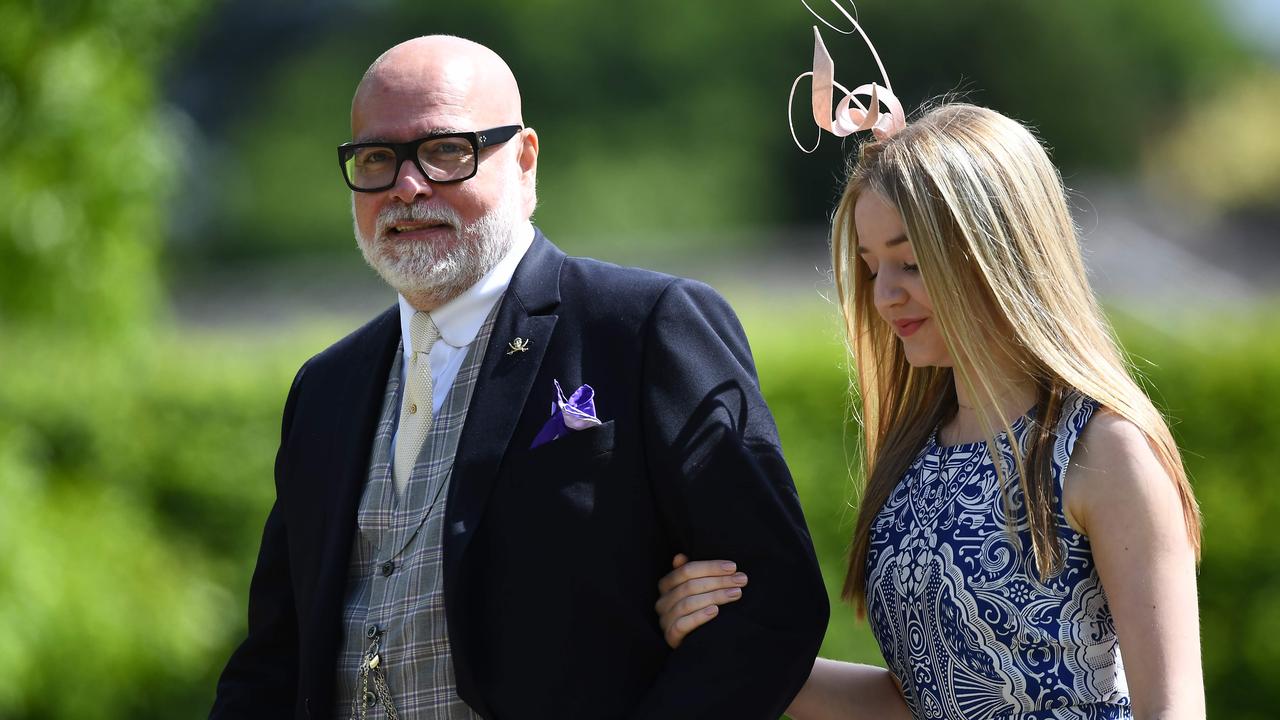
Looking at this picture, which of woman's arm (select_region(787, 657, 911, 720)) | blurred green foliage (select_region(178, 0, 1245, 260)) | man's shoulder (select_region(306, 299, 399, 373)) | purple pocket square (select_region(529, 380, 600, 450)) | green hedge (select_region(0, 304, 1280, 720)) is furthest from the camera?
blurred green foliage (select_region(178, 0, 1245, 260))

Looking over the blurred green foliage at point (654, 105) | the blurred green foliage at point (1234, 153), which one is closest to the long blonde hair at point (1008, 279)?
the blurred green foliage at point (1234, 153)

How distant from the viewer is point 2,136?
14.6ft

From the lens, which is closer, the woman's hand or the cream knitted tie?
the woman's hand

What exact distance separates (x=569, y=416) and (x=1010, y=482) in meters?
0.72

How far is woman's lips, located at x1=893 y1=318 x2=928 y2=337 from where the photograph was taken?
2373 mm

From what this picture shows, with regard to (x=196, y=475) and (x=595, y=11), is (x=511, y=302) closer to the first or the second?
(x=196, y=475)

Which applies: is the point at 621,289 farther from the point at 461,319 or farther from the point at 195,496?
the point at 195,496

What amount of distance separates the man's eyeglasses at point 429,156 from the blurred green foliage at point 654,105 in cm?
3206

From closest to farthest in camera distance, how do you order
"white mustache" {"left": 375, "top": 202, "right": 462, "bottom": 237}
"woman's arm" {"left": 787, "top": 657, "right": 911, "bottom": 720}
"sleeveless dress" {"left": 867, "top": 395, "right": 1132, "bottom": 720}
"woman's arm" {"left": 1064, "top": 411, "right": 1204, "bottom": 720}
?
"woman's arm" {"left": 1064, "top": 411, "right": 1204, "bottom": 720}
"sleeveless dress" {"left": 867, "top": 395, "right": 1132, "bottom": 720}
"white mustache" {"left": 375, "top": 202, "right": 462, "bottom": 237}
"woman's arm" {"left": 787, "top": 657, "right": 911, "bottom": 720}

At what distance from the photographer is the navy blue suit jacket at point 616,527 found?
89.7 inches

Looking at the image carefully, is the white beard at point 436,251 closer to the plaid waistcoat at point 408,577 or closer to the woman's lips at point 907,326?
the plaid waistcoat at point 408,577

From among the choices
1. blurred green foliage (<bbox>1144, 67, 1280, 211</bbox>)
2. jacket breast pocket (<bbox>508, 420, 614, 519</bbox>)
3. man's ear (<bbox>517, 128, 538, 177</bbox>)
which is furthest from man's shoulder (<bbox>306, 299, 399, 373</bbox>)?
blurred green foliage (<bbox>1144, 67, 1280, 211</bbox>)

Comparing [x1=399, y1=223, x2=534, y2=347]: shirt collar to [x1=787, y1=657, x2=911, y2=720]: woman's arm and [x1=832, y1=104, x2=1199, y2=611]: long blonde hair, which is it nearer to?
[x1=832, y1=104, x2=1199, y2=611]: long blonde hair

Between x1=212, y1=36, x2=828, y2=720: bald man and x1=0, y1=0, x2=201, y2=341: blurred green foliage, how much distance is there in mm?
2359
